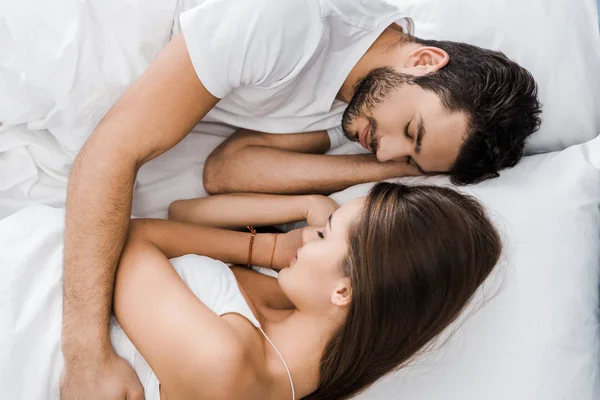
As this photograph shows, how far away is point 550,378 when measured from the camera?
1055mm

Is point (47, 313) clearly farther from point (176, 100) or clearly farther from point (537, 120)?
point (537, 120)

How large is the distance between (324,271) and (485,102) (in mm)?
580

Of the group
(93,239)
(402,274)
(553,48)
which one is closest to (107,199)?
(93,239)

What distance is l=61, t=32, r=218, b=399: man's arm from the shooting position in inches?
41.0

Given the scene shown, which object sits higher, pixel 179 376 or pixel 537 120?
pixel 537 120

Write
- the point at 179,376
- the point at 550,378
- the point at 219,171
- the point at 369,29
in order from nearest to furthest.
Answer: the point at 179,376, the point at 550,378, the point at 369,29, the point at 219,171

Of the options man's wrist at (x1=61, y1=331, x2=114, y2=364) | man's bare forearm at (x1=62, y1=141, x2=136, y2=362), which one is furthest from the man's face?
man's wrist at (x1=61, y1=331, x2=114, y2=364)

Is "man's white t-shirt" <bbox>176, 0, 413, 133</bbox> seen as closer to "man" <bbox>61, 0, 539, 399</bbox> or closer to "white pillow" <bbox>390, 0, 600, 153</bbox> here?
"man" <bbox>61, 0, 539, 399</bbox>

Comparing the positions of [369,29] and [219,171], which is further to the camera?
[219,171]

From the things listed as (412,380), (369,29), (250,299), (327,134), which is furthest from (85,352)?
(369,29)

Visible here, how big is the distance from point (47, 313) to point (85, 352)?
118 mm

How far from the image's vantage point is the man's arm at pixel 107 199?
1041 mm

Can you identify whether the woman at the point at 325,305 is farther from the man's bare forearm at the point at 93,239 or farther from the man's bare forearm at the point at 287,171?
the man's bare forearm at the point at 287,171

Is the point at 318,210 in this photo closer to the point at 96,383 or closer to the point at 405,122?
the point at 405,122
